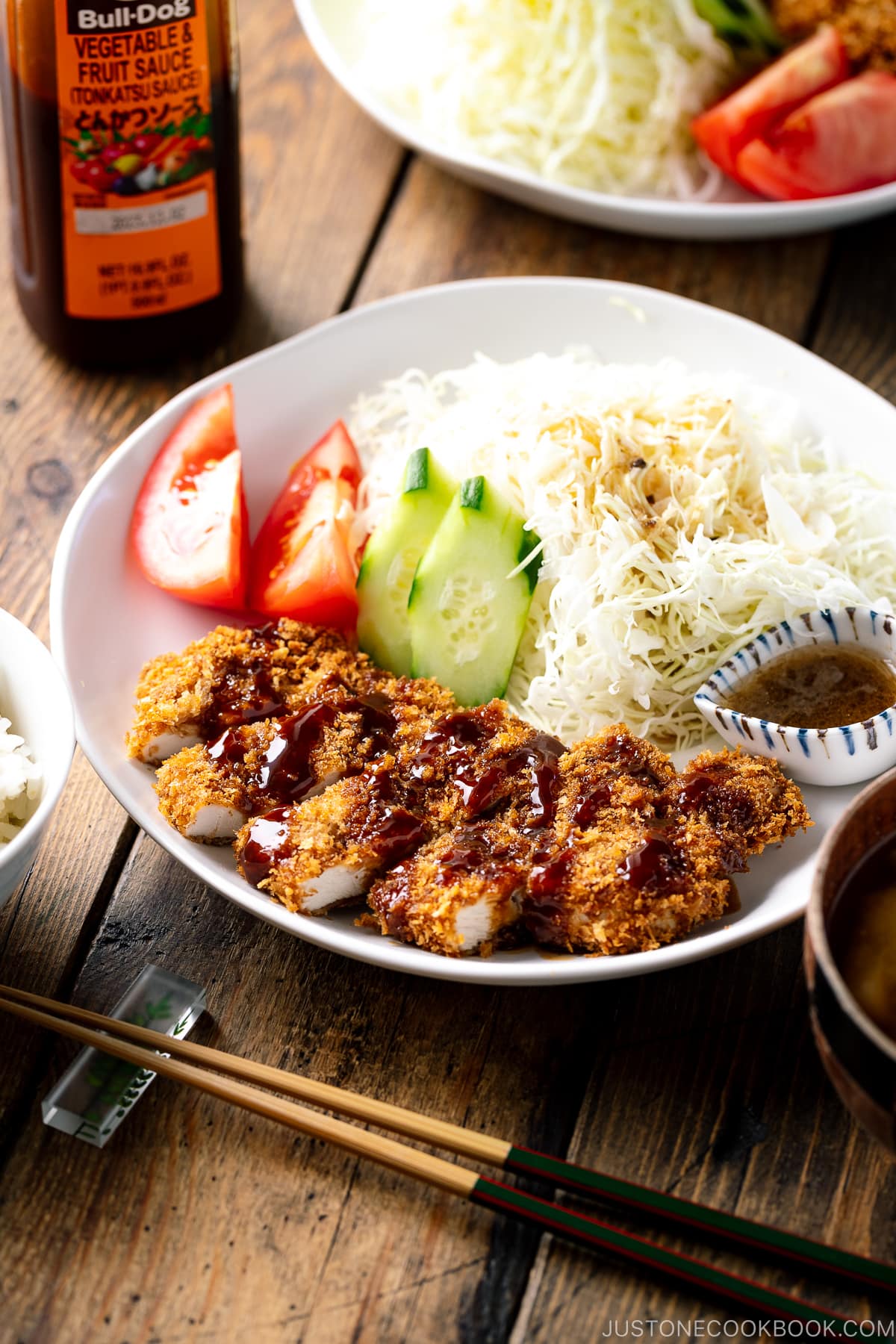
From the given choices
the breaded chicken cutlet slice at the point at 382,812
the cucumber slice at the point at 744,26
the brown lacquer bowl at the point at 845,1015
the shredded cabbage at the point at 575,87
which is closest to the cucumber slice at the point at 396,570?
the breaded chicken cutlet slice at the point at 382,812

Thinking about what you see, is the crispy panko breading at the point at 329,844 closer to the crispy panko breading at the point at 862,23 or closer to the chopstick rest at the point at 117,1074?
the chopstick rest at the point at 117,1074

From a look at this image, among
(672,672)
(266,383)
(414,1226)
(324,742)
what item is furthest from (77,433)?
(414,1226)

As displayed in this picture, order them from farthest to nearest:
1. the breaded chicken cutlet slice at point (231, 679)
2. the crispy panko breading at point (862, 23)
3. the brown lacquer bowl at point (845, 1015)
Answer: the crispy panko breading at point (862, 23) → the breaded chicken cutlet slice at point (231, 679) → the brown lacquer bowl at point (845, 1015)

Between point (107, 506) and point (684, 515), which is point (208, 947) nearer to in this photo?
point (107, 506)

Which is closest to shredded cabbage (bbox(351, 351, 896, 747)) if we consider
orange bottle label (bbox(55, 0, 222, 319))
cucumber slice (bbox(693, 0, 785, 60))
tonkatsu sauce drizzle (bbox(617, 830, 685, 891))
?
tonkatsu sauce drizzle (bbox(617, 830, 685, 891))

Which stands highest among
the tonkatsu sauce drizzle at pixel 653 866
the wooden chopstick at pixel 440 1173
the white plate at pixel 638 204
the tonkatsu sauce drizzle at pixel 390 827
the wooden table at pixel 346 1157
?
the white plate at pixel 638 204

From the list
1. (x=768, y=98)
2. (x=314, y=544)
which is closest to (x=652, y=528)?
(x=314, y=544)

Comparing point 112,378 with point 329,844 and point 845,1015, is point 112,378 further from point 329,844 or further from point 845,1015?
point 845,1015
